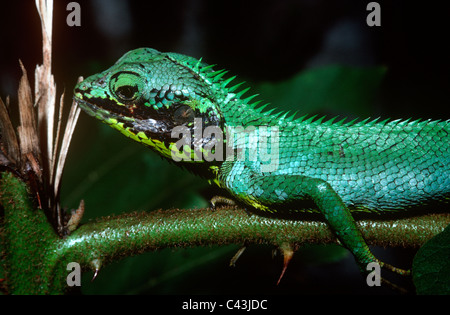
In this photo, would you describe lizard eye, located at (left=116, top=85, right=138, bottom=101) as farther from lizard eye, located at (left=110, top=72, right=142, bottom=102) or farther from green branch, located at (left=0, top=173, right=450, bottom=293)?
green branch, located at (left=0, top=173, right=450, bottom=293)

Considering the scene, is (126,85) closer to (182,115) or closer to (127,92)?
(127,92)

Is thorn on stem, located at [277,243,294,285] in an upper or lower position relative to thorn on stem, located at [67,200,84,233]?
lower

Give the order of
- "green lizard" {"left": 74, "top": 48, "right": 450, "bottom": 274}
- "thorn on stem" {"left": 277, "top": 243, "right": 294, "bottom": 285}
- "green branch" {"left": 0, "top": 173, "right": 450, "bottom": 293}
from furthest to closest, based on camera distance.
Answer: "green lizard" {"left": 74, "top": 48, "right": 450, "bottom": 274} < "thorn on stem" {"left": 277, "top": 243, "right": 294, "bottom": 285} < "green branch" {"left": 0, "top": 173, "right": 450, "bottom": 293}

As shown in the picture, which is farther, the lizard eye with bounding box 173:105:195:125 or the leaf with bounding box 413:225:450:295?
the lizard eye with bounding box 173:105:195:125

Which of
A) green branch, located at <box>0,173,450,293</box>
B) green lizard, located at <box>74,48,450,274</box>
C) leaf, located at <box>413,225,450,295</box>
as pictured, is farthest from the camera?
green lizard, located at <box>74,48,450,274</box>

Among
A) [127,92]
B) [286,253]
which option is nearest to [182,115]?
[127,92]

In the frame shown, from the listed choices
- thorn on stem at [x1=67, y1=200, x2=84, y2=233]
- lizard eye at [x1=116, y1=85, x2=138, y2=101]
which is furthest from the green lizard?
thorn on stem at [x1=67, y1=200, x2=84, y2=233]
